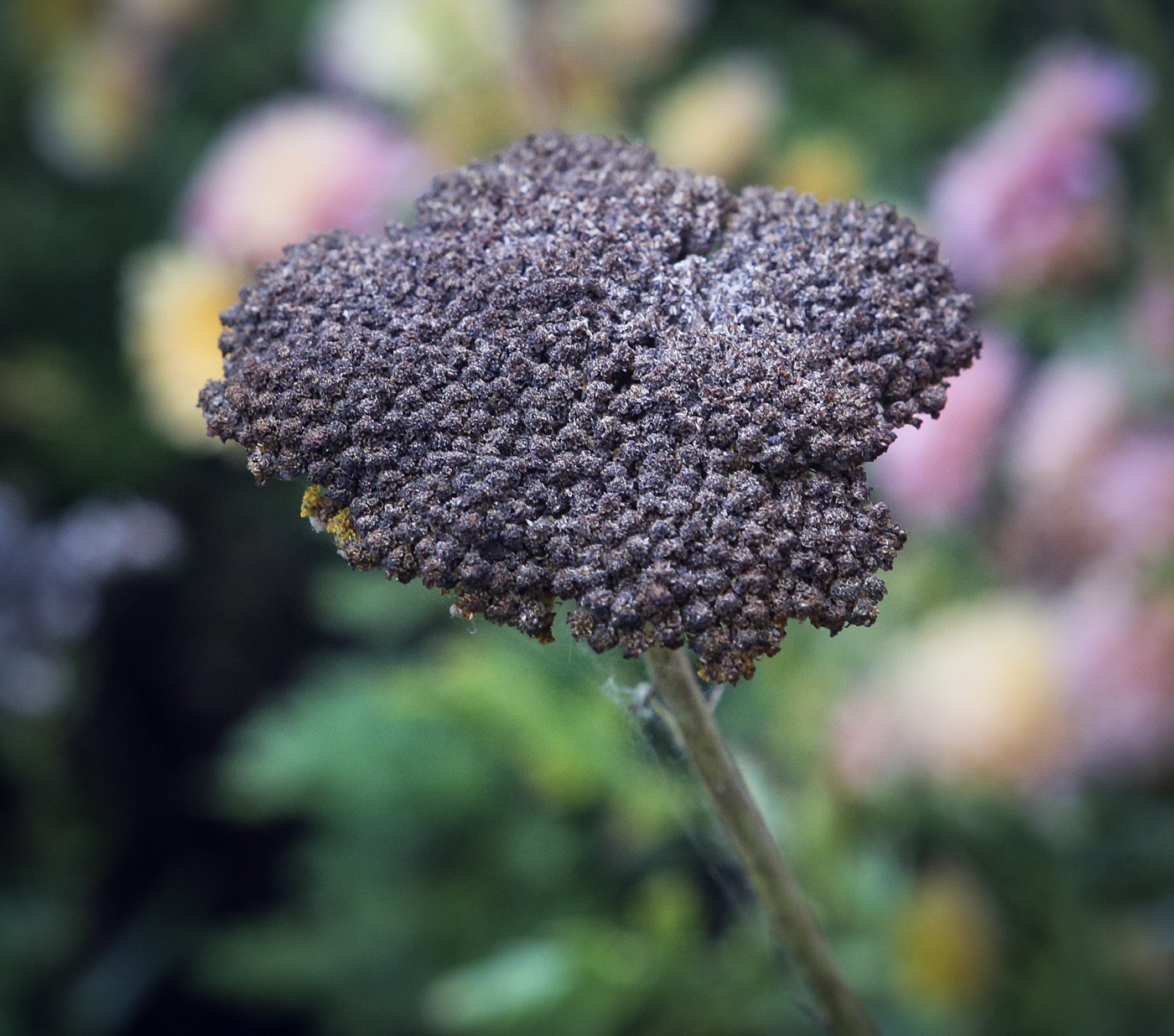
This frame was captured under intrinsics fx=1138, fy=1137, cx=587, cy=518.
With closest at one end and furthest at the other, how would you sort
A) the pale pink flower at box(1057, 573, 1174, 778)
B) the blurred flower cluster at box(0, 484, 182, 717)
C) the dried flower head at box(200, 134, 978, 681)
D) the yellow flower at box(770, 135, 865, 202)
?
1. the dried flower head at box(200, 134, 978, 681)
2. the pale pink flower at box(1057, 573, 1174, 778)
3. the yellow flower at box(770, 135, 865, 202)
4. the blurred flower cluster at box(0, 484, 182, 717)

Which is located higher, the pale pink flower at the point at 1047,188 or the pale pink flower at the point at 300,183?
the pale pink flower at the point at 300,183

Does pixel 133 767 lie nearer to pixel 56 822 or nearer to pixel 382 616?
pixel 56 822

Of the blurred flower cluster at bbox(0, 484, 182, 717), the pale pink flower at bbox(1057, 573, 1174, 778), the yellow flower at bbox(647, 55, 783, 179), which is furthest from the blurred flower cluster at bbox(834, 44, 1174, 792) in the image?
the blurred flower cluster at bbox(0, 484, 182, 717)

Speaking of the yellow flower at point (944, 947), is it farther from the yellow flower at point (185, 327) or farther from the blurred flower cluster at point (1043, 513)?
the yellow flower at point (185, 327)

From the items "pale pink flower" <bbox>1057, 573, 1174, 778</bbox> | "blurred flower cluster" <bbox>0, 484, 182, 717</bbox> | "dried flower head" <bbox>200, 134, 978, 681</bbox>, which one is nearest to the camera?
"dried flower head" <bbox>200, 134, 978, 681</bbox>

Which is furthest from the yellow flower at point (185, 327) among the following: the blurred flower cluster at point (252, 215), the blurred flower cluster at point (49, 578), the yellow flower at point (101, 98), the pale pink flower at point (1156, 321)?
the pale pink flower at point (1156, 321)

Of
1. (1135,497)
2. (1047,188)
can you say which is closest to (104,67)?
(1047,188)

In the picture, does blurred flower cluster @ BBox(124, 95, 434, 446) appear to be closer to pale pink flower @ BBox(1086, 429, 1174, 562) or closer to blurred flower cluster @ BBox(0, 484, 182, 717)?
blurred flower cluster @ BBox(0, 484, 182, 717)
